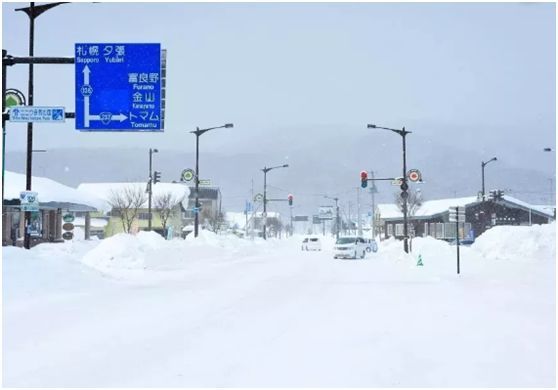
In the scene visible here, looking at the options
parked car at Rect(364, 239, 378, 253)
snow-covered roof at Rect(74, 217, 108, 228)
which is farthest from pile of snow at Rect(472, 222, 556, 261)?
snow-covered roof at Rect(74, 217, 108, 228)

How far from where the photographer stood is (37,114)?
15570 mm

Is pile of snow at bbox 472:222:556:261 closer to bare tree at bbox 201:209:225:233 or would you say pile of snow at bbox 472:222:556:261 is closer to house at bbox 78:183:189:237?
house at bbox 78:183:189:237

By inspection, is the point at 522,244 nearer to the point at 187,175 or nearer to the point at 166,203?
the point at 187,175

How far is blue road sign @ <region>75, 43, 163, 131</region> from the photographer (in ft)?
54.9

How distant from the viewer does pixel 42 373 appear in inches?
286

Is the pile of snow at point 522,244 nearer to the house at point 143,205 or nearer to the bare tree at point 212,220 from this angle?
the house at point 143,205

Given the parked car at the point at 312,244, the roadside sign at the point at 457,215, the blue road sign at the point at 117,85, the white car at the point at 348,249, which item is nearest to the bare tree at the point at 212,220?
the parked car at the point at 312,244

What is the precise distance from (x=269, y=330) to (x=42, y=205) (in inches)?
1414

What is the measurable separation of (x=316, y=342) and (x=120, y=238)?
20.1m

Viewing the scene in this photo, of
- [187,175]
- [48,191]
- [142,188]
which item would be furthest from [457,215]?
[142,188]

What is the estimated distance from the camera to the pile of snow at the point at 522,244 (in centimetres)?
3309

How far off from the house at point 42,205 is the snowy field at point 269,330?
74.9ft

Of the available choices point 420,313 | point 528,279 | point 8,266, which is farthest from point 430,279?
point 8,266

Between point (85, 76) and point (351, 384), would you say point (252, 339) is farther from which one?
point (85, 76)
